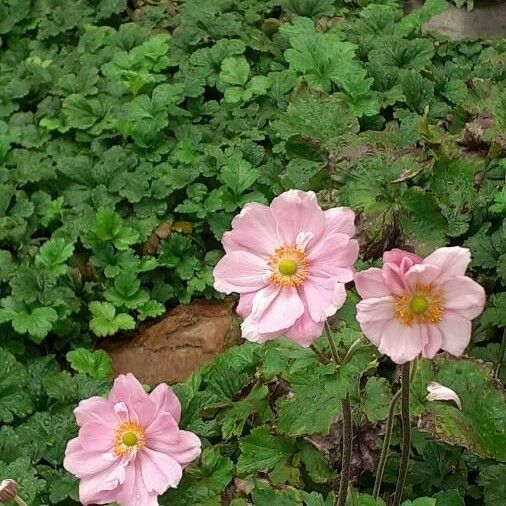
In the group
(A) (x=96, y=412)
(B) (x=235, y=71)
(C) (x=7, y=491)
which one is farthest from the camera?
(B) (x=235, y=71)

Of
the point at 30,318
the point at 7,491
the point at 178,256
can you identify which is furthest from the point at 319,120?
the point at 7,491

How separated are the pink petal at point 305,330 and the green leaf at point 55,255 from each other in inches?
68.5

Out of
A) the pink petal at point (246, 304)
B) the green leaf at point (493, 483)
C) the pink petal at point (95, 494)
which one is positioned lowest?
the green leaf at point (493, 483)

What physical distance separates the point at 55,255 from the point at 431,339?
1942 millimetres

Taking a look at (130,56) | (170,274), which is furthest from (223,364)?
(130,56)

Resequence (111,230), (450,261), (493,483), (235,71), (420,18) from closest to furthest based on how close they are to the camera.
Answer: (450,261), (493,483), (111,230), (235,71), (420,18)

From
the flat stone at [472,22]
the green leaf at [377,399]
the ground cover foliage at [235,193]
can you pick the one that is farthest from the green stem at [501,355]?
the flat stone at [472,22]

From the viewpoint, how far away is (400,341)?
1.45m

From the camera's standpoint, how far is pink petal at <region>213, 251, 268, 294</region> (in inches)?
62.4

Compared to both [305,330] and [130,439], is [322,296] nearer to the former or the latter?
[305,330]

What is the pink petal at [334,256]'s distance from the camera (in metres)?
1.50

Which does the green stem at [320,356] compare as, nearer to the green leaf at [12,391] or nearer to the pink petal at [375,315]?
the pink petal at [375,315]

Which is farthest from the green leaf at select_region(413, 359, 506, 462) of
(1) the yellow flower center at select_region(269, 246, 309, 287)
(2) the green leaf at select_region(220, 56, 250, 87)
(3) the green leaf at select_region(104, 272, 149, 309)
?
(2) the green leaf at select_region(220, 56, 250, 87)

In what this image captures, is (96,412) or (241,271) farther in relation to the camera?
(96,412)
